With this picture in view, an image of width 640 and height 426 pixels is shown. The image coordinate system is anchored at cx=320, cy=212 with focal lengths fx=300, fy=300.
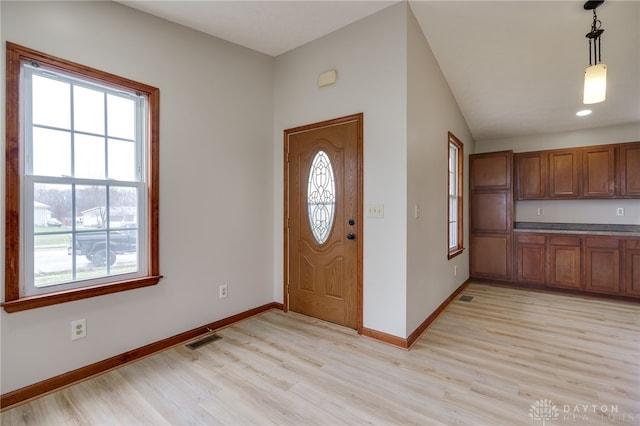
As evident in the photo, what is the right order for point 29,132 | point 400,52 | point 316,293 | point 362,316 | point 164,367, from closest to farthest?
1. point 29,132
2. point 164,367
3. point 400,52
4. point 362,316
5. point 316,293

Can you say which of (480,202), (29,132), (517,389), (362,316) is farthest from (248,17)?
(480,202)

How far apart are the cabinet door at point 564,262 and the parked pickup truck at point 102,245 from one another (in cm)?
512

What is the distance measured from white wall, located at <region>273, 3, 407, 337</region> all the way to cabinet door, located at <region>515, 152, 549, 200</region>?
126 inches

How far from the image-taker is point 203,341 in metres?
2.70

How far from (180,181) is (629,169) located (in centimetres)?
545

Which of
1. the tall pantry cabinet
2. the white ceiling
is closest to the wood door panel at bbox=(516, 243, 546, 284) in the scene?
the tall pantry cabinet

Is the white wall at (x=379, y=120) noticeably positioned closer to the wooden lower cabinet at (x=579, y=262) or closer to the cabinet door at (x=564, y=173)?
the wooden lower cabinet at (x=579, y=262)

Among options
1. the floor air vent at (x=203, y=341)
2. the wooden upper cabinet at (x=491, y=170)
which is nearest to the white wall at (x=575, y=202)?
the wooden upper cabinet at (x=491, y=170)

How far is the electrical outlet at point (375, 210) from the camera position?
8.85ft

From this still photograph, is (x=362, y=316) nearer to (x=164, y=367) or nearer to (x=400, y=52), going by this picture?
(x=164, y=367)

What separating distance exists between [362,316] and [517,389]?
1.25 meters

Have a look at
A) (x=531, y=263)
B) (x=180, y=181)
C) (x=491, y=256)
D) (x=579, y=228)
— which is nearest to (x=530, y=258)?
(x=531, y=263)

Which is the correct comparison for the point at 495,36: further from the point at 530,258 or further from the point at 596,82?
the point at 530,258

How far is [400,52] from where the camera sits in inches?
100
